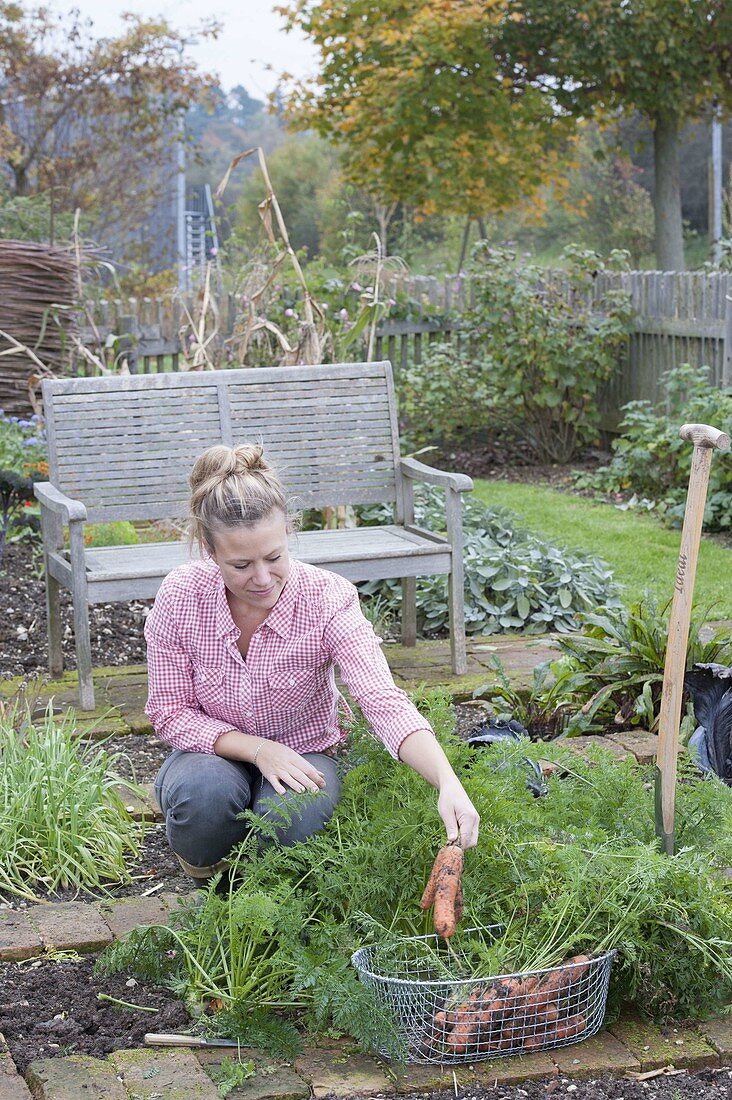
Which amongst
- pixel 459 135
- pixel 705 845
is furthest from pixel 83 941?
pixel 459 135

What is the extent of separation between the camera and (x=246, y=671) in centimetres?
281

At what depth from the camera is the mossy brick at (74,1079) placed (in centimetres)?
208

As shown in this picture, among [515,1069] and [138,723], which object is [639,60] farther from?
[515,1069]

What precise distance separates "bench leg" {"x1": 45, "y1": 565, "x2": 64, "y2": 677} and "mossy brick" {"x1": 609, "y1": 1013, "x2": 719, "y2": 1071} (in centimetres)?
287

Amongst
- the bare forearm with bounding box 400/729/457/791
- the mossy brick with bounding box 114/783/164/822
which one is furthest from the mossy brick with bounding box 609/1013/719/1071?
the mossy brick with bounding box 114/783/164/822

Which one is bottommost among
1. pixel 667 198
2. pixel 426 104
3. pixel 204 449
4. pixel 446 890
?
pixel 446 890

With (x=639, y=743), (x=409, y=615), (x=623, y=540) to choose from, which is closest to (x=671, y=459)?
(x=623, y=540)

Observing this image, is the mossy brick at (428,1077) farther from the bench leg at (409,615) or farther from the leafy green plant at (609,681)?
the bench leg at (409,615)

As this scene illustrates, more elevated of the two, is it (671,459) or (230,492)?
(230,492)

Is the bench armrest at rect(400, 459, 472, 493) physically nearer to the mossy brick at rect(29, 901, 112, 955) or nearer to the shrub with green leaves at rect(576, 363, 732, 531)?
the mossy brick at rect(29, 901, 112, 955)

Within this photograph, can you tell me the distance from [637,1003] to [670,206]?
12.5m

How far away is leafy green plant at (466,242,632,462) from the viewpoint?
9.23 m

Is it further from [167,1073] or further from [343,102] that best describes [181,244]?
[167,1073]

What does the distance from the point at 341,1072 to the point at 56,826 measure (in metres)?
1.12
